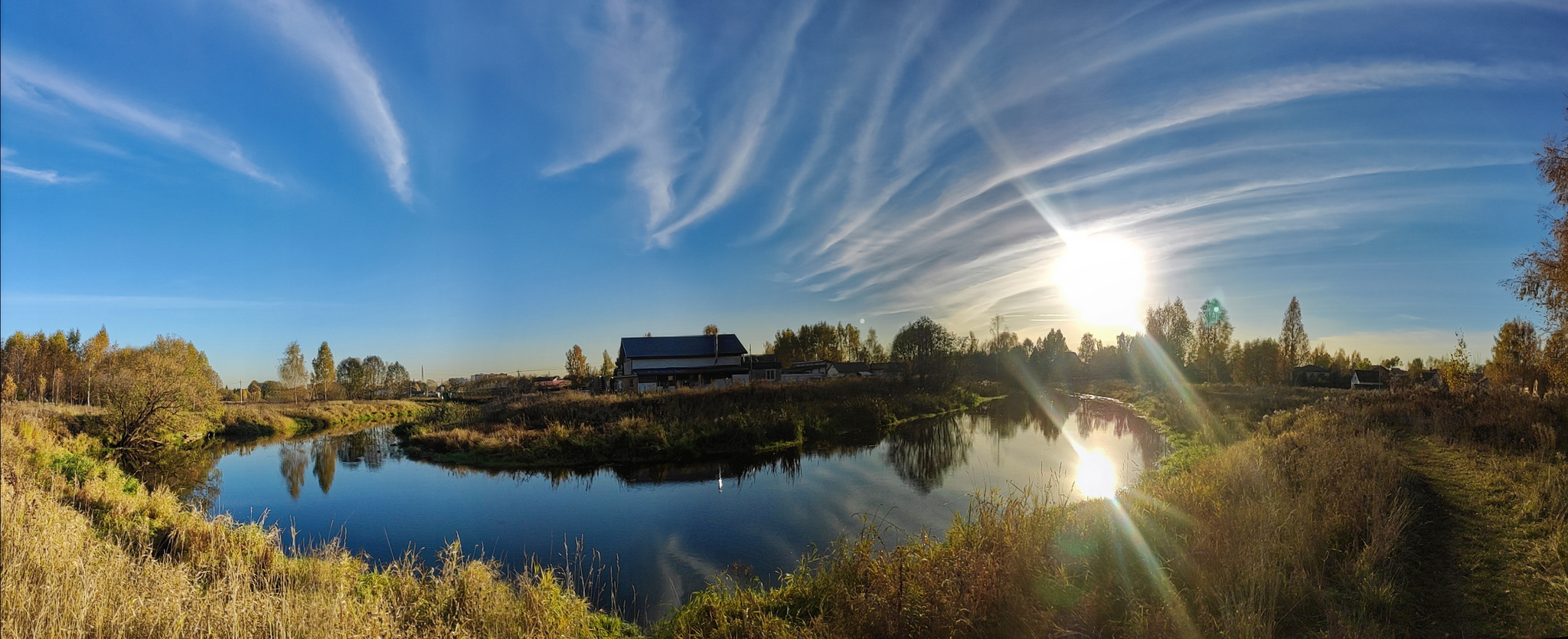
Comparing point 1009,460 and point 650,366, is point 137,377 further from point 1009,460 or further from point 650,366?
point 1009,460

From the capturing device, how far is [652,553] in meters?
11.2

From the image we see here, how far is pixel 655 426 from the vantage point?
2408 centimetres

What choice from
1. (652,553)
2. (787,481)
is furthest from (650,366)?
(652,553)

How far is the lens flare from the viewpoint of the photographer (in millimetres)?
14255

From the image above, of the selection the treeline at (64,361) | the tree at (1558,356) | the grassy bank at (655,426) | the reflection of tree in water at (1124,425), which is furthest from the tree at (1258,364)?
the treeline at (64,361)

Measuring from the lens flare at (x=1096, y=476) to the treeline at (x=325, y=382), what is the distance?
6699 centimetres

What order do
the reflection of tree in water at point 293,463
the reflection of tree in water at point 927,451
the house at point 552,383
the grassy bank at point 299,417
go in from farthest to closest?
the house at point 552,383 → the grassy bank at point 299,417 → the reflection of tree in water at point 293,463 → the reflection of tree in water at point 927,451

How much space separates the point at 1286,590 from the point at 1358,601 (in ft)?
1.69

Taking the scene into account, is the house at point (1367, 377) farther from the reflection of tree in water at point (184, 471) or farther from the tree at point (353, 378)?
the tree at point (353, 378)

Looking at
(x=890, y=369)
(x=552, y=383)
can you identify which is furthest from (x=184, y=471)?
(x=890, y=369)

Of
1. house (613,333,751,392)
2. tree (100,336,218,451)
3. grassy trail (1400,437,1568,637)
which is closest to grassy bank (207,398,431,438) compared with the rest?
tree (100,336,218,451)

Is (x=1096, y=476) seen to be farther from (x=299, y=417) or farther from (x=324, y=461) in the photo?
(x=299, y=417)

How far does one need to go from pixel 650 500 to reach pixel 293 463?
777 inches

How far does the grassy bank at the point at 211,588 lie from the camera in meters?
4.97
